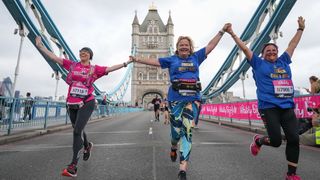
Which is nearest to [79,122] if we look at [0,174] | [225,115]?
[0,174]

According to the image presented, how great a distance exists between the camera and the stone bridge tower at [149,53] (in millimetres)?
96875

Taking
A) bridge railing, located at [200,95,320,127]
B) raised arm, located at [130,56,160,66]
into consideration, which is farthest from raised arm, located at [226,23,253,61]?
bridge railing, located at [200,95,320,127]

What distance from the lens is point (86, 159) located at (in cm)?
407

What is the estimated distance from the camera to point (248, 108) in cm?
1123

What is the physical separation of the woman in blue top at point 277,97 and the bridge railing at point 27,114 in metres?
7.07

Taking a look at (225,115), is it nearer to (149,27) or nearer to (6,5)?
(6,5)

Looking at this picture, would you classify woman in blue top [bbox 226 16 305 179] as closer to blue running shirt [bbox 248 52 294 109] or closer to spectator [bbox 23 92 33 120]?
blue running shirt [bbox 248 52 294 109]

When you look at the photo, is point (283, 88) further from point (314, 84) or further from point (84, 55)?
point (314, 84)

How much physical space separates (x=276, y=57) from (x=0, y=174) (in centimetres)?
407

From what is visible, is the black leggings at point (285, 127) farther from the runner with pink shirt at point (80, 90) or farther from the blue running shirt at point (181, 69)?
the runner with pink shirt at point (80, 90)

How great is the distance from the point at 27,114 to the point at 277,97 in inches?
331

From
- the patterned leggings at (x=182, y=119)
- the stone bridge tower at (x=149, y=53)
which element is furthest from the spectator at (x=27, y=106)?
the stone bridge tower at (x=149, y=53)

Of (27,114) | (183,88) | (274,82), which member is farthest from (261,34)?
(183,88)

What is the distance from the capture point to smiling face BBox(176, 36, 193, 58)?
11.2 feet
